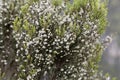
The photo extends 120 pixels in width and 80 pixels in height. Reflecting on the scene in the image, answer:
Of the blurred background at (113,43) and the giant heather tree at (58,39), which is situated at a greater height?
the blurred background at (113,43)

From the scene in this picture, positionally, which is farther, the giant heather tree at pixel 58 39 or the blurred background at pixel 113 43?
the blurred background at pixel 113 43

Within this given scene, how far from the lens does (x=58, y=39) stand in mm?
11203

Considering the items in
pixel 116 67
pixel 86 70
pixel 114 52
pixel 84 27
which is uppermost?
pixel 114 52

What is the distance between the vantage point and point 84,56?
11.6m

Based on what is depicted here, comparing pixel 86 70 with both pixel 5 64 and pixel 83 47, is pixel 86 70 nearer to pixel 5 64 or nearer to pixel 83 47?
pixel 83 47

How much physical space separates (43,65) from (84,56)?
3.73 ft

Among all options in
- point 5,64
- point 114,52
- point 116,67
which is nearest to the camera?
point 5,64

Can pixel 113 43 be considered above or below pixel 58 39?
above

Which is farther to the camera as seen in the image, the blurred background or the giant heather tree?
the blurred background

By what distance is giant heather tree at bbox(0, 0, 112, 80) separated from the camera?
11.3 meters

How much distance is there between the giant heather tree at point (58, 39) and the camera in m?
11.3

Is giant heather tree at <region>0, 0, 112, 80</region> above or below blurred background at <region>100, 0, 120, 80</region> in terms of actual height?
below

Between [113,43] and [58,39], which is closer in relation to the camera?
[58,39]

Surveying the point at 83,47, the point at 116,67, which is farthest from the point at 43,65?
the point at 116,67
